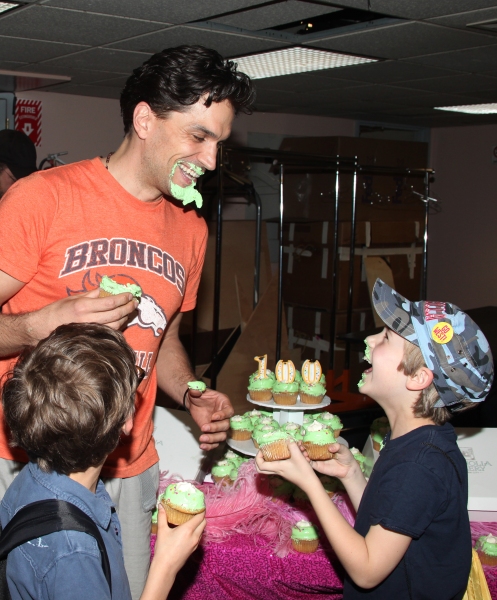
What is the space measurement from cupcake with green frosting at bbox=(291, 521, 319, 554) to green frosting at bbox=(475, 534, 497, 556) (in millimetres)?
538

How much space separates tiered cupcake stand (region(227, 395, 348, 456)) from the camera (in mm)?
2359

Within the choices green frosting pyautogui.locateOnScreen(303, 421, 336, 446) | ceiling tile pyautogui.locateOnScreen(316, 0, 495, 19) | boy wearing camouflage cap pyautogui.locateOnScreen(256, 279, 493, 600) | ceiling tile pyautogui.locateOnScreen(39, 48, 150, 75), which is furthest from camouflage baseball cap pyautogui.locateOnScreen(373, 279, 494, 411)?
ceiling tile pyautogui.locateOnScreen(39, 48, 150, 75)

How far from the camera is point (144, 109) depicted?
1719 mm

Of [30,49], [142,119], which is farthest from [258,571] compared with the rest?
[30,49]

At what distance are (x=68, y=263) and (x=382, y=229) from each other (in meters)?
4.75

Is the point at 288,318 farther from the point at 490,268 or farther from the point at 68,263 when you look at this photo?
the point at 68,263

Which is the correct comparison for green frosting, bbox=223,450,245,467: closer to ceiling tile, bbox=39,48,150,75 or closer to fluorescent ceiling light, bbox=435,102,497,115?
ceiling tile, bbox=39,48,150,75

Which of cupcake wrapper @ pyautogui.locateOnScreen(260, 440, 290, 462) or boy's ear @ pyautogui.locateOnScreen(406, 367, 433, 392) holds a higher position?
boy's ear @ pyautogui.locateOnScreen(406, 367, 433, 392)

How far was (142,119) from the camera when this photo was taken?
5.64 ft

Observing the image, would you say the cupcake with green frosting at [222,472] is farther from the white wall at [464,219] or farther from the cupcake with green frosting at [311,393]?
the white wall at [464,219]

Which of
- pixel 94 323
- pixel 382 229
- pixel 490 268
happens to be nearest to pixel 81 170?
pixel 94 323

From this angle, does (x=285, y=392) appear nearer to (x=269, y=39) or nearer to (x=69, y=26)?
(x=269, y=39)

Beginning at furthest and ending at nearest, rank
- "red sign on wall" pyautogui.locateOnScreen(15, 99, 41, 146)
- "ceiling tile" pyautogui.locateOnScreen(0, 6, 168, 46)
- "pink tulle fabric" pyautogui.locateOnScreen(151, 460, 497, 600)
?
"red sign on wall" pyautogui.locateOnScreen(15, 99, 41, 146)
"ceiling tile" pyautogui.locateOnScreen(0, 6, 168, 46)
"pink tulle fabric" pyautogui.locateOnScreen(151, 460, 497, 600)

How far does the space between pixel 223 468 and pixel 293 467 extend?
39.8 inches
